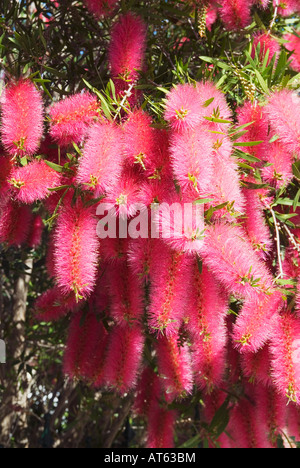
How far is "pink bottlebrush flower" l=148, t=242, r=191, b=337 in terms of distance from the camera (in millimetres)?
807

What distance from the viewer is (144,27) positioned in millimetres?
1018

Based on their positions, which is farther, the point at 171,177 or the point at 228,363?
the point at 228,363

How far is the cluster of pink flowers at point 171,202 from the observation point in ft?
2.53

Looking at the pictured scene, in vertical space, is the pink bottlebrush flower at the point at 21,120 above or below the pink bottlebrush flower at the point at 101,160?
above

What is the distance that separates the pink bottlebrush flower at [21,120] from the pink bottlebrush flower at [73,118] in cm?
3

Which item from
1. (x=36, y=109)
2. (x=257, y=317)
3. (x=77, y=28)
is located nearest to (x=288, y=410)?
(x=257, y=317)

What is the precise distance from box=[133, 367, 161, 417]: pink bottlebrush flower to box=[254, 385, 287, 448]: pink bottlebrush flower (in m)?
0.35

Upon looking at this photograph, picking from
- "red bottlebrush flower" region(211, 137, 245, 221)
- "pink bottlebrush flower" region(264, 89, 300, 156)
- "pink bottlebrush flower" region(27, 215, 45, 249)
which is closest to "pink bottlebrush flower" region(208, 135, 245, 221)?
"red bottlebrush flower" region(211, 137, 245, 221)

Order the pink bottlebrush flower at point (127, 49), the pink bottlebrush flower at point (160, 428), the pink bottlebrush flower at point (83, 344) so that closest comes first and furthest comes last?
the pink bottlebrush flower at point (127, 49), the pink bottlebrush flower at point (83, 344), the pink bottlebrush flower at point (160, 428)

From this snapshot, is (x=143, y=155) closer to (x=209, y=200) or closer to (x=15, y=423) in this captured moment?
(x=209, y=200)

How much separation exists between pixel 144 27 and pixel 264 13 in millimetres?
413

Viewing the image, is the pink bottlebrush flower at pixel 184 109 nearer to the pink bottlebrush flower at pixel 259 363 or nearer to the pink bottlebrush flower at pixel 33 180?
the pink bottlebrush flower at pixel 33 180

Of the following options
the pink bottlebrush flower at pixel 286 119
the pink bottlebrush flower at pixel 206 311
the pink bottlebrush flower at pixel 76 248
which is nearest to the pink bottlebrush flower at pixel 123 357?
Answer: the pink bottlebrush flower at pixel 206 311

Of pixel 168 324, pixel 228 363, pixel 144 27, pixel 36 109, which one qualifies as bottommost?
pixel 228 363
